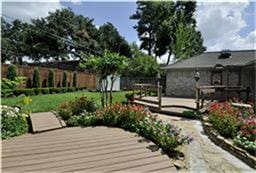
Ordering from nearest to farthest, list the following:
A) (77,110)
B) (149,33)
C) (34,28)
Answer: (77,110) < (149,33) < (34,28)

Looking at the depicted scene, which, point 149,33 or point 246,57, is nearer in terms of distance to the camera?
point 246,57

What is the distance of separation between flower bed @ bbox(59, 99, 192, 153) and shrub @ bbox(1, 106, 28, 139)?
1188mm

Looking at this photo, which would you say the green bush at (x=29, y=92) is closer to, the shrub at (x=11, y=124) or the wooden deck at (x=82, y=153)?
the shrub at (x=11, y=124)

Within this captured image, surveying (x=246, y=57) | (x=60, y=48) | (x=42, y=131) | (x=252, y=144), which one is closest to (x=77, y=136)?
(x=42, y=131)

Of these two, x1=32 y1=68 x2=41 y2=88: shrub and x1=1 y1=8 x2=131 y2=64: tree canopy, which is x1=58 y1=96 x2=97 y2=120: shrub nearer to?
x1=32 y1=68 x2=41 y2=88: shrub

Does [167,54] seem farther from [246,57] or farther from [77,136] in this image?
[77,136]

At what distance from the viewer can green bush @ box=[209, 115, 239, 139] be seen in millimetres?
5786

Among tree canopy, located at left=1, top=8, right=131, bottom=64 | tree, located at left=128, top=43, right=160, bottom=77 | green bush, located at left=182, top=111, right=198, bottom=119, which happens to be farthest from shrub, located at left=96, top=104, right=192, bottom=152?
tree canopy, located at left=1, top=8, right=131, bottom=64

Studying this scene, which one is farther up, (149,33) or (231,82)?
Result: (149,33)

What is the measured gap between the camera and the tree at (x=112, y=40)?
38.7 meters

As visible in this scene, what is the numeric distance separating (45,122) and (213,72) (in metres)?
12.2

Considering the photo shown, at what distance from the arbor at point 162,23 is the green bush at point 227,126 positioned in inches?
935

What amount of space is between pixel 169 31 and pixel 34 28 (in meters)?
18.2

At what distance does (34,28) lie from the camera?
34906mm
